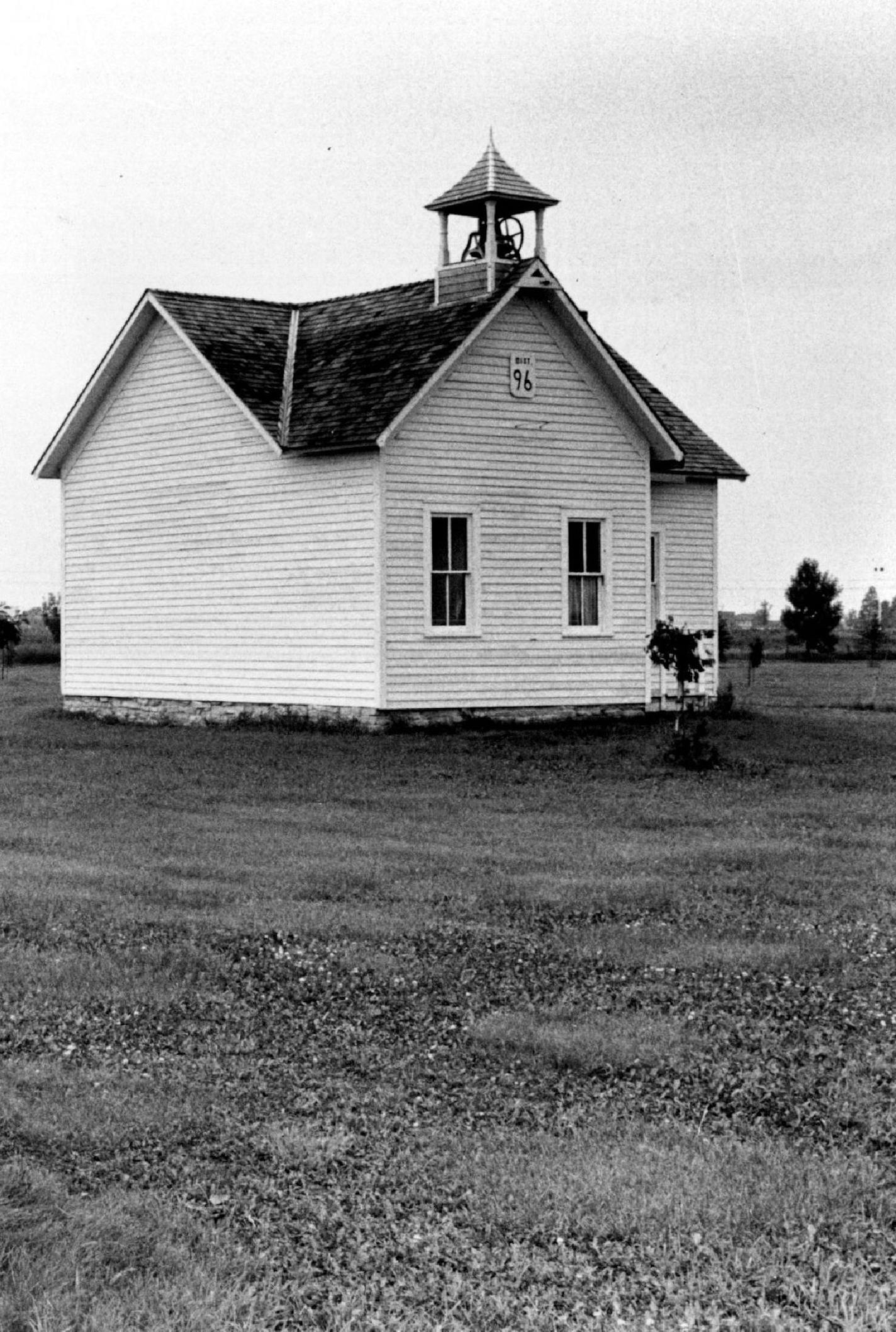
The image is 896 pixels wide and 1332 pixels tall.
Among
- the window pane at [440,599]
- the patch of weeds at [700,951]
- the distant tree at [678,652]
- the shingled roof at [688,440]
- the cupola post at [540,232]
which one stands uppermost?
the cupola post at [540,232]

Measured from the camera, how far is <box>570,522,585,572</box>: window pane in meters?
28.7

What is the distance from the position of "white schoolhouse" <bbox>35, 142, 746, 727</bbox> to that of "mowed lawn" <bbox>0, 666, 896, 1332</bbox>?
32.0 ft

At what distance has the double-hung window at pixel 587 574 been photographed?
94.0 ft

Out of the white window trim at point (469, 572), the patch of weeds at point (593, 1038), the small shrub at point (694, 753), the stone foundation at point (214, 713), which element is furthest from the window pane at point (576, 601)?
the patch of weeds at point (593, 1038)

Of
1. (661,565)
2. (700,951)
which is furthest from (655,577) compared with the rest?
(700,951)

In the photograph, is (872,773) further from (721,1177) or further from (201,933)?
(721,1177)

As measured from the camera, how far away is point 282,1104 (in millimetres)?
8000

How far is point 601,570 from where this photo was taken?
2881cm

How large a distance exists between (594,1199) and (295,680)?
21.7 metres

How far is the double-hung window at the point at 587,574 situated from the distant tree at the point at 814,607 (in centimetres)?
4374

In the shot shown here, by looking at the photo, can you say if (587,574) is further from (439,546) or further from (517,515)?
(439,546)

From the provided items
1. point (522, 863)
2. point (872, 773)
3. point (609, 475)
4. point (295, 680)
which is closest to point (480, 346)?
point (609, 475)

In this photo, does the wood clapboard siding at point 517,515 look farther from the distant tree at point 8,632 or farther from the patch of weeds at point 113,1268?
the distant tree at point 8,632

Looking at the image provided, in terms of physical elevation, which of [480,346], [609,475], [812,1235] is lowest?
[812,1235]
